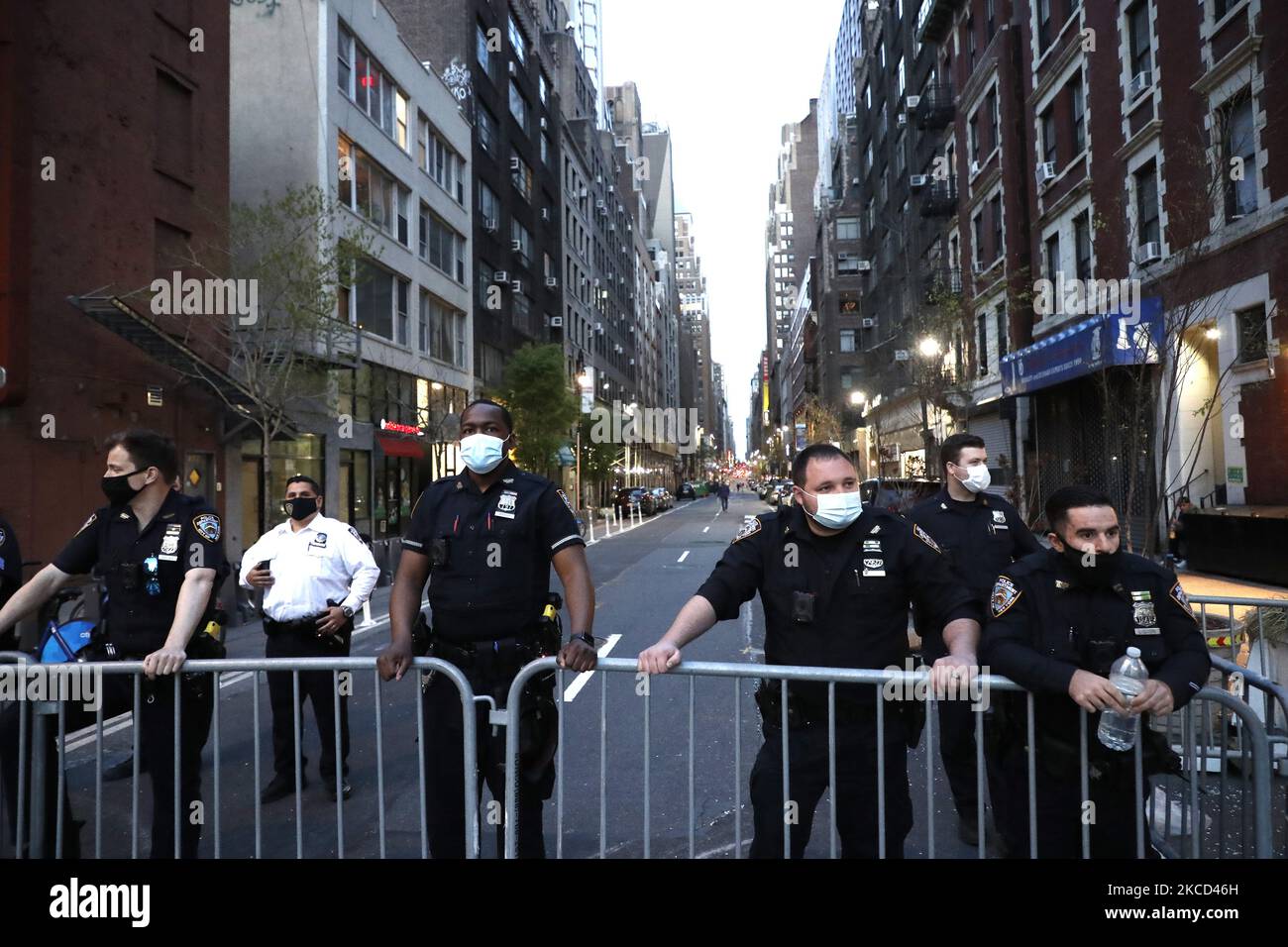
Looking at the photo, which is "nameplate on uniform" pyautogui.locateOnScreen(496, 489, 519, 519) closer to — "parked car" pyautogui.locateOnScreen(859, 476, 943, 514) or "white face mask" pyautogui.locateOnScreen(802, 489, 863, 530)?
"white face mask" pyautogui.locateOnScreen(802, 489, 863, 530)

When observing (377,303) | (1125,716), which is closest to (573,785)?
(1125,716)

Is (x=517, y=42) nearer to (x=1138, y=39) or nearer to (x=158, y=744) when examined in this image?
(x=1138, y=39)

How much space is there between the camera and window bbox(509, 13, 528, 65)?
39.6 metres

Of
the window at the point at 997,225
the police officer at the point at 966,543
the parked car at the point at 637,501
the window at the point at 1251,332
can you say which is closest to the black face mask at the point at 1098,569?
the police officer at the point at 966,543

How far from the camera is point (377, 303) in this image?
83.4 feet

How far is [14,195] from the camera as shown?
12.8 meters

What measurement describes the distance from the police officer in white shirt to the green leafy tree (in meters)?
27.3

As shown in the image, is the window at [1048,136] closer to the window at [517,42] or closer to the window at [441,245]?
the window at [441,245]

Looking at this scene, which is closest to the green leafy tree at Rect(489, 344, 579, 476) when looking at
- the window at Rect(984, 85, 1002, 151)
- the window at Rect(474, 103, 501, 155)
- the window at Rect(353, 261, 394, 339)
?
the window at Rect(353, 261, 394, 339)

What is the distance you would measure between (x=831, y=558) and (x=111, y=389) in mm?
15772

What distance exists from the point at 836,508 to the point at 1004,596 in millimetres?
764
